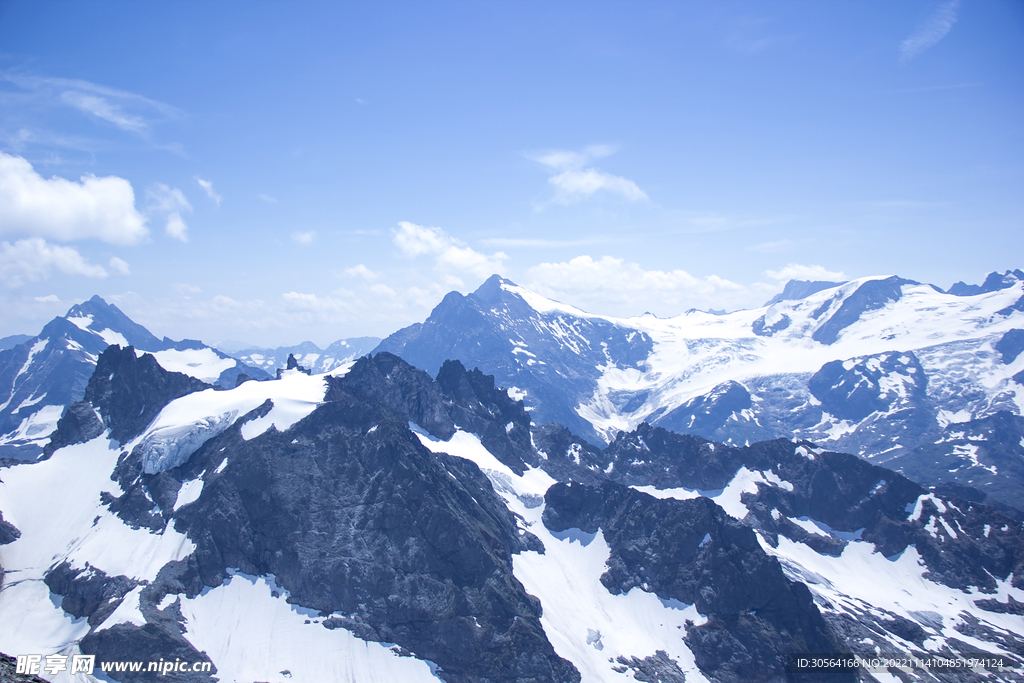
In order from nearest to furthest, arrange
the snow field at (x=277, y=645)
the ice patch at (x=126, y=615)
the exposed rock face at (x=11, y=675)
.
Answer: the exposed rock face at (x=11, y=675) → the ice patch at (x=126, y=615) → the snow field at (x=277, y=645)

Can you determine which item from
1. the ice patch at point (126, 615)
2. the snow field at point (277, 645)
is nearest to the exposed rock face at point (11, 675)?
the snow field at point (277, 645)

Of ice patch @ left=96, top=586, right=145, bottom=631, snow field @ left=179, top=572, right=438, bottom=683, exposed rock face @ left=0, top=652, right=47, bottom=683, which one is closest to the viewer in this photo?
exposed rock face @ left=0, top=652, right=47, bottom=683

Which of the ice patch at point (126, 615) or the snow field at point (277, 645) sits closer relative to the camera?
the ice patch at point (126, 615)

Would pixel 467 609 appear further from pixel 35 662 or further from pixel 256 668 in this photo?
pixel 35 662

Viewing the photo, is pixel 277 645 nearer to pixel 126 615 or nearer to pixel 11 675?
pixel 126 615

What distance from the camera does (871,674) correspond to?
19962 cm

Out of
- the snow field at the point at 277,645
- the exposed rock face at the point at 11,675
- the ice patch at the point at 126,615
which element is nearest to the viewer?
the exposed rock face at the point at 11,675

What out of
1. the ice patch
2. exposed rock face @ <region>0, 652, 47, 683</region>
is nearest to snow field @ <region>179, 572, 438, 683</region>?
the ice patch

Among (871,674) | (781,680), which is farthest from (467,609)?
(871,674)

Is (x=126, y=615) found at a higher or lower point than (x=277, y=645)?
higher

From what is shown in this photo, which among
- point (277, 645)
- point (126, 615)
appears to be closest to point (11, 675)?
point (126, 615)

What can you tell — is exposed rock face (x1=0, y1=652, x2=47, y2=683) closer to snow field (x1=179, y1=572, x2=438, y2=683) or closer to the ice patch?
snow field (x1=179, y1=572, x2=438, y2=683)

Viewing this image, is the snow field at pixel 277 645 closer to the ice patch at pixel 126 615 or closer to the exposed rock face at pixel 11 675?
the ice patch at pixel 126 615

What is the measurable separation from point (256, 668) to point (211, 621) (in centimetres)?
2299
